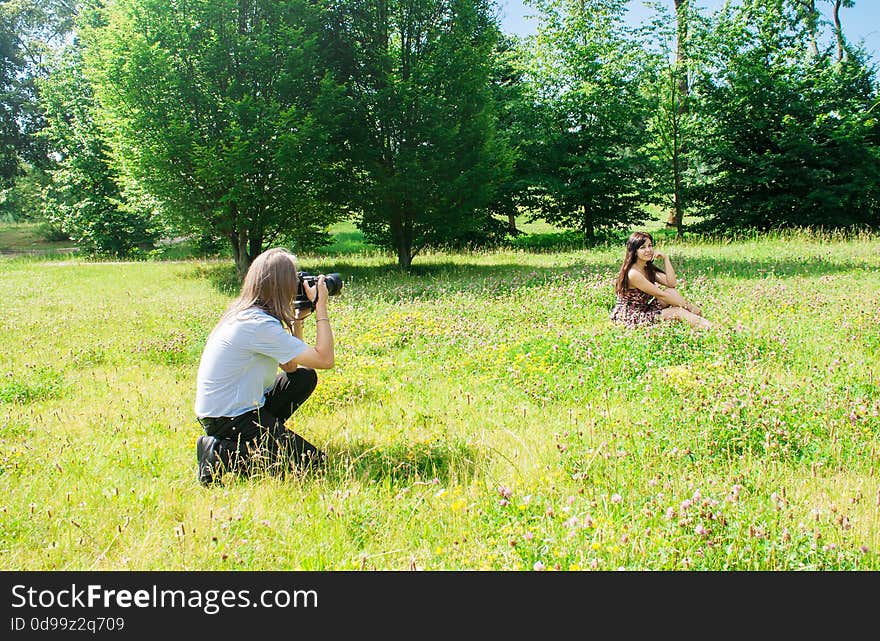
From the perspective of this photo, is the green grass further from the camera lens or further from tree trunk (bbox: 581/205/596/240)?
the camera lens

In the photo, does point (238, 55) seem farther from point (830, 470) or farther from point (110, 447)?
point (830, 470)

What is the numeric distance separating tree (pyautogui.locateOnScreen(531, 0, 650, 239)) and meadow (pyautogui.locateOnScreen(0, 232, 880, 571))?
48.5ft

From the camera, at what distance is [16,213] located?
147 feet

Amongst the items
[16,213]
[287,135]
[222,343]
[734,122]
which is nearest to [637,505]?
[222,343]

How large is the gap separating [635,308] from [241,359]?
597cm

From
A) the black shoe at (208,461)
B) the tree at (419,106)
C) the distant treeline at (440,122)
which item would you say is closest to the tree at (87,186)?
the distant treeline at (440,122)

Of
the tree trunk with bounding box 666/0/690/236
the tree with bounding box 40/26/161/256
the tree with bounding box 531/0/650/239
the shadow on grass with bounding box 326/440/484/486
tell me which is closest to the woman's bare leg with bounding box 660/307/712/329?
the shadow on grass with bounding box 326/440/484/486

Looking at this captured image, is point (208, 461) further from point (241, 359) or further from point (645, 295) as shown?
point (645, 295)

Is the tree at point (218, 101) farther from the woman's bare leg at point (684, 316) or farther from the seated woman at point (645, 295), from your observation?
the woman's bare leg at point (684, 316)

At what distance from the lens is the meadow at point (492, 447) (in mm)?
3453

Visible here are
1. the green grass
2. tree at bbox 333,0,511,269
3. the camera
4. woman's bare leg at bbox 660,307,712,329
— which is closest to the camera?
the camera

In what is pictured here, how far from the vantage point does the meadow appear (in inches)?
136

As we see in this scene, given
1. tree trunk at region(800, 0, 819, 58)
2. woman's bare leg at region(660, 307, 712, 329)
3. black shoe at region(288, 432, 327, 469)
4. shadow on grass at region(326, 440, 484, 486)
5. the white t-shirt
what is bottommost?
shadow on grass at region(326, 440, 484, 486)

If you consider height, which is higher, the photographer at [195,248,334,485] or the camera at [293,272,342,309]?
the camera at [293,272,342,309]
